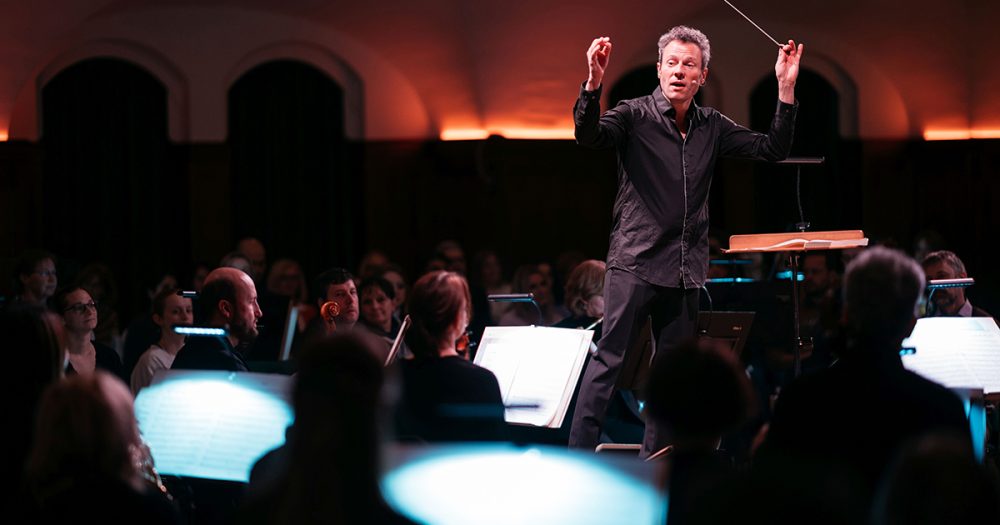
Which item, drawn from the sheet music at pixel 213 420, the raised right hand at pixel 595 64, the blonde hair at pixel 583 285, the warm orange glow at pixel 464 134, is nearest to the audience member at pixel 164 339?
the sheet music at pixel 213 420

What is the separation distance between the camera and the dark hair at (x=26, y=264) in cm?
754

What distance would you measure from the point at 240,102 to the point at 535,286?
11.0 ft

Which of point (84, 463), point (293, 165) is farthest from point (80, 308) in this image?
point (293, 165)

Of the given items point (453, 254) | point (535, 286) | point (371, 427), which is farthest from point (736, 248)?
point (453, 254)

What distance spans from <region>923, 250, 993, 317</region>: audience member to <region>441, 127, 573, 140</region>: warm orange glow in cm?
475

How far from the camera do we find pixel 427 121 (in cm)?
1134

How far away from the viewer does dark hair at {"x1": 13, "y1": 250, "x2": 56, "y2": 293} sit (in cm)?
754

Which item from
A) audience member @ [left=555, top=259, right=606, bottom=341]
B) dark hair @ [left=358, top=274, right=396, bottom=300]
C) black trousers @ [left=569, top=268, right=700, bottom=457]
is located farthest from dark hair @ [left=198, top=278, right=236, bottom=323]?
audience member @ [left=555, top=259, right=606, bottom=341]

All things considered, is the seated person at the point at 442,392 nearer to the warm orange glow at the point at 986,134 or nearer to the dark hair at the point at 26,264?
the dark hair at the point at 26,264

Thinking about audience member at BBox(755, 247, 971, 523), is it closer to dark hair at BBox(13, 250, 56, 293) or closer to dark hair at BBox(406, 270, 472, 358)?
dark hair at BBox(406, 270, 472, 358)

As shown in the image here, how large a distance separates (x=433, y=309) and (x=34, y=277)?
14.1 feet

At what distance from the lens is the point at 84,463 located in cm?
262

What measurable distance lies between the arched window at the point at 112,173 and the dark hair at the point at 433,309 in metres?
7.05

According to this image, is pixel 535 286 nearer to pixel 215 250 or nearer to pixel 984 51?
pixel 215 250
